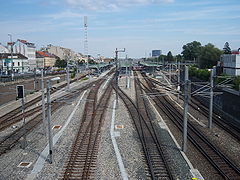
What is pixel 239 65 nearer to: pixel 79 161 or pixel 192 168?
pixel 192 168

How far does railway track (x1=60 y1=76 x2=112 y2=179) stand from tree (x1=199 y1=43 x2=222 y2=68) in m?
33.4

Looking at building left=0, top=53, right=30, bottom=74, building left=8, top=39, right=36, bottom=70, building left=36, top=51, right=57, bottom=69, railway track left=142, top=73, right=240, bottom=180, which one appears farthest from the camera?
building left=36, top=51, right=57, bottom=69

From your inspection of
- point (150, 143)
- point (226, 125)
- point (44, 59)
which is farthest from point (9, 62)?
point (226, 125)

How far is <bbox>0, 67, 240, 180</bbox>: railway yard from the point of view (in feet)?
33.8

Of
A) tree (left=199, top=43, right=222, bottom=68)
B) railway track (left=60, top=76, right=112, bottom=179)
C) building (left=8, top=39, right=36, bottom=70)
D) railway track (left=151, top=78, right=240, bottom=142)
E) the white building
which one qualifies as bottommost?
railway track (left=60, top=76, right=112, bottom=179)

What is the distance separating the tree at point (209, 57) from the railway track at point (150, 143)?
2969 centimetres

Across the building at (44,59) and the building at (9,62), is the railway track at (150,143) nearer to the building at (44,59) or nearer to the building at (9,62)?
the building at (9,62)

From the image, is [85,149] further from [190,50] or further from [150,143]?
[190,50]

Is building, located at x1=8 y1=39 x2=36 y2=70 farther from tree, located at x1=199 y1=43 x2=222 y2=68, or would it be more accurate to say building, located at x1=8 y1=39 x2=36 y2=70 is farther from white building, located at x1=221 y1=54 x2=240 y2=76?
white building, located at x1=221 y1=54 x2=240 y2=76

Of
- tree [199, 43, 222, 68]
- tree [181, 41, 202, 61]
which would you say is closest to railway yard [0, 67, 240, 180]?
tree [199, 43, 222, 68]

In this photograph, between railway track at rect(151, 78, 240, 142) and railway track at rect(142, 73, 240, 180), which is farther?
railway track at rect(151, 78, 240, 142)

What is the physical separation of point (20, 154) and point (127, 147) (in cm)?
503

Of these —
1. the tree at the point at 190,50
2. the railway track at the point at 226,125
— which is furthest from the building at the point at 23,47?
the railway track at the point at 226,125

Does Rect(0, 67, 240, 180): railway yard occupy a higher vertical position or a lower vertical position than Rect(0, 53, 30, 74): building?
lower
